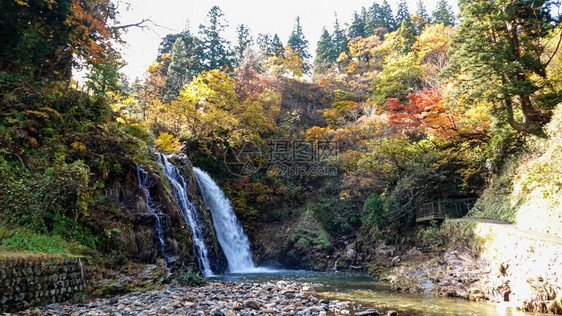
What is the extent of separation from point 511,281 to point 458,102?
7795 millimetres

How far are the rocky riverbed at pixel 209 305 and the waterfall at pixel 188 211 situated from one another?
5125 millimetres

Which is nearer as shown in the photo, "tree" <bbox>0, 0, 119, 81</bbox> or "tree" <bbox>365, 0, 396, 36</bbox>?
"tree" <bbox>0, 0, 119, 81</bbox>

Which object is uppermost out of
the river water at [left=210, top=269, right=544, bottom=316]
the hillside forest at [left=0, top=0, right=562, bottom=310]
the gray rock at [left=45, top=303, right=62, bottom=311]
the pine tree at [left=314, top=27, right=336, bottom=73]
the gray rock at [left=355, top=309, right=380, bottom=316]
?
the pine tree at [left=314, top=27, right=336, bottom=73]

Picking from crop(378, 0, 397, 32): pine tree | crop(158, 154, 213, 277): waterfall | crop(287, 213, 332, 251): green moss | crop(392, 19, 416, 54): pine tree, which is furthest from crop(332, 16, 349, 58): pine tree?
crop(158, 154, 213, 277): waterfall

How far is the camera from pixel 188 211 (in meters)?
13.6

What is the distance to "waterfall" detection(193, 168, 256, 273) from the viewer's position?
16922mm

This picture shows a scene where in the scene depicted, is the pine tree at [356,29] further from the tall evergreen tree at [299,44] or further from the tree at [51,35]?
the tree at [51,35]

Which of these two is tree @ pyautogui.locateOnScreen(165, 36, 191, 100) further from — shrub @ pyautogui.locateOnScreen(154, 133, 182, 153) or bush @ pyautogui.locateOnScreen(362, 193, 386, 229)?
bush @ pyautogui.locateOnScreen(362, 193, 386, 229)

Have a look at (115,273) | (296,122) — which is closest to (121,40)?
(115,273)

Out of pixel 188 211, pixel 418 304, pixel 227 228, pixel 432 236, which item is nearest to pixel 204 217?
pixel 188 211

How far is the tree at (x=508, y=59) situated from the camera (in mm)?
10414

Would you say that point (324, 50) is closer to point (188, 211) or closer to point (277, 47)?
point (277, 47)

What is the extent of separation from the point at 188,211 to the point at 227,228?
4872 mm

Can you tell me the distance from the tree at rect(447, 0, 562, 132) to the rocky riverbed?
29.5 feet
